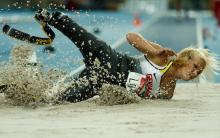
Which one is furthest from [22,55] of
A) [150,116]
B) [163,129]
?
[163,129]

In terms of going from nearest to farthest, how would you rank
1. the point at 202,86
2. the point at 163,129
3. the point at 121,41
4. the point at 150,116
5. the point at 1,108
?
the point at 163,129 → the point at 150,116 → the point at 1,108 → the point at 202,86 → the point at 121,41

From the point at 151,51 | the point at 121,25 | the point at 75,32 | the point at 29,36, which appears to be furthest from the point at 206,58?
the point at 121,25

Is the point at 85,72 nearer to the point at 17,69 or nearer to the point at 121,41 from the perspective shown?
the point at 17,69

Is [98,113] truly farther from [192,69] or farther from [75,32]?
[192,69]

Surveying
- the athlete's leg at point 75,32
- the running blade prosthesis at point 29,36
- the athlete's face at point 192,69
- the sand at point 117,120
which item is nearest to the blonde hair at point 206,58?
the athlete's face at point 192,69

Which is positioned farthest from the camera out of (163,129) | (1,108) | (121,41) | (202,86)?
(121,41)

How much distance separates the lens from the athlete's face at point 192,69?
31.2ft

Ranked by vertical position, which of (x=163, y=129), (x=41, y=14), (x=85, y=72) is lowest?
(x=163, y=129)

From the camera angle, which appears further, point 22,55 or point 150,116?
point 22,55

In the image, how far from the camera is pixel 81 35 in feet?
31.5

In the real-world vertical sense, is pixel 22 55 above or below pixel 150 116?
above

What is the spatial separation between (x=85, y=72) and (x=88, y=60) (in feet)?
0.52

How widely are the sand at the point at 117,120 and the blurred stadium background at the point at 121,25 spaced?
4.17 feet

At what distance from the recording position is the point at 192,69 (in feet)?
31.3
